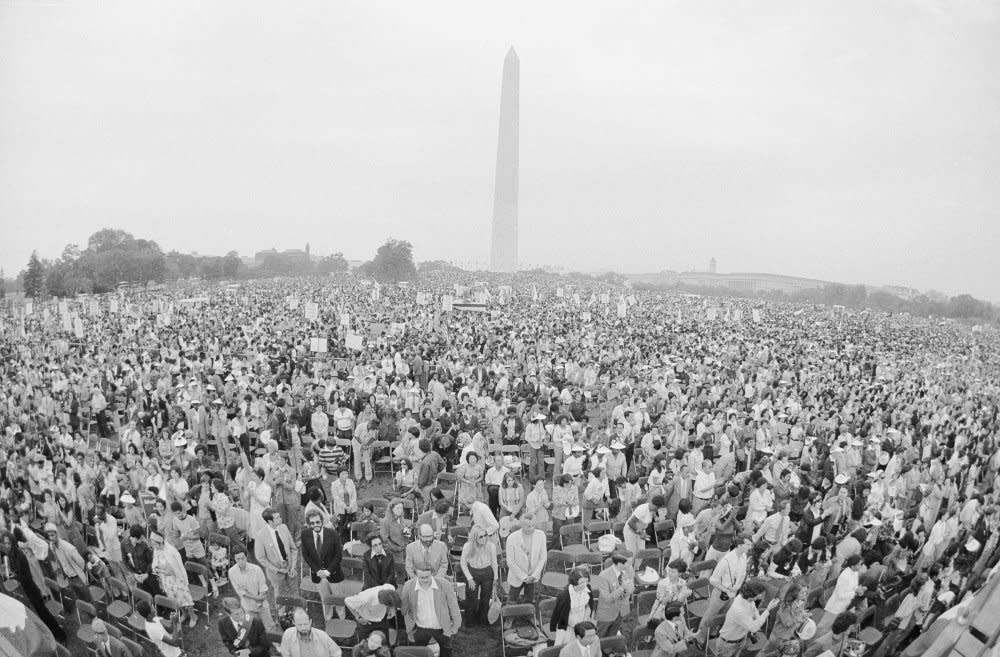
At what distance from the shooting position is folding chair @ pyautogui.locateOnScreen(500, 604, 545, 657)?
5773 millimetres

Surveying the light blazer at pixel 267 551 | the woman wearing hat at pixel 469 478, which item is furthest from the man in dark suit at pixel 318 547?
the woman wearing hat at pixel 469 478

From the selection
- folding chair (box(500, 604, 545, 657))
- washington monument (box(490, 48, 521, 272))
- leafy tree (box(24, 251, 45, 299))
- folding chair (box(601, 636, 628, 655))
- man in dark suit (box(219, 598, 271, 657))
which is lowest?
folding chair (box(500, 604, 545, 657))

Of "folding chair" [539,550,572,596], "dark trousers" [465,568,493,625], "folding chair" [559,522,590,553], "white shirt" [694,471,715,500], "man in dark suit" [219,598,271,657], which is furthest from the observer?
"white shirt" [694,471,715,500]

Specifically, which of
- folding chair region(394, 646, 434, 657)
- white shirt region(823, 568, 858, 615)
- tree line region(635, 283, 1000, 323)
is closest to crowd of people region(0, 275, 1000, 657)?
white shirt region(823, 568, 858, 615)

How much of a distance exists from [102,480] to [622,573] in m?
7.19

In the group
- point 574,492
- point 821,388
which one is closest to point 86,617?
point 574,492

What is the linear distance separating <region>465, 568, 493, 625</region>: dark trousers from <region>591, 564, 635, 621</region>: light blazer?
3.87 ft

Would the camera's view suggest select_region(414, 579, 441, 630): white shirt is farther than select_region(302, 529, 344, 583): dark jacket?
No

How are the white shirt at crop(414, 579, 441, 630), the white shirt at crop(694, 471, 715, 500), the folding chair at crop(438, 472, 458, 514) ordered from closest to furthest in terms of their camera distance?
the white shirt at crop(414, 579, 441, 630)
the white shirt at crop(694, 471, 715, 500)
the folding chair at crop(438, 472, 458, 514)

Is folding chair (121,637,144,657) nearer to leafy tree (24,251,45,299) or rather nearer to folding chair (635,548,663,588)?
folding chair (635,548,663,588)

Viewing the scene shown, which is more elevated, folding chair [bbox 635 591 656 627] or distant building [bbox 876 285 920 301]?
distant building [bbox 876 285 920 301]

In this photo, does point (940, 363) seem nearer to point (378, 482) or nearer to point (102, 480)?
point (378, 482)

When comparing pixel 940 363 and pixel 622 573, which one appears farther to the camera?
pixel 940 363

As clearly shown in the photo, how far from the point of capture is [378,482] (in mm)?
10602
